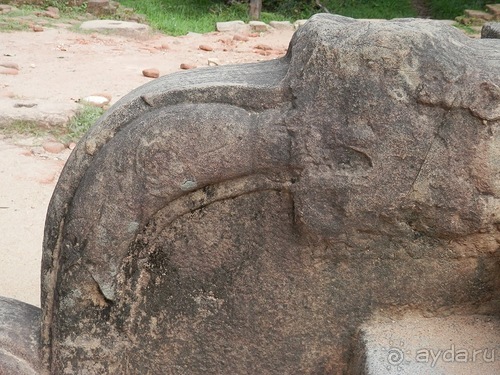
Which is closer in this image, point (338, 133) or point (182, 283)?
point (338, 133)

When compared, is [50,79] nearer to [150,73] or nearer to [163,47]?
[150,73]

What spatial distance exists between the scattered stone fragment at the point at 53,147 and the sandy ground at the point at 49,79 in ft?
0.12

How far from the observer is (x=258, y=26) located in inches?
360

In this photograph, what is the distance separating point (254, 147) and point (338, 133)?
176 mm

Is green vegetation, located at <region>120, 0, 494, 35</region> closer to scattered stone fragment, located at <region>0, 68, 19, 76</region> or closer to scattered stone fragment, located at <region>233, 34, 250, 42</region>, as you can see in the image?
scattered stone fragment, located at <region>233, 34, 250, 42</region>

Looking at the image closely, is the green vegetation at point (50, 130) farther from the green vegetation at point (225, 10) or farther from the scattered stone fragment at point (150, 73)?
the green vegetation at point (225, 10)

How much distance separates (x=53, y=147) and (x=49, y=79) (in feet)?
5.52

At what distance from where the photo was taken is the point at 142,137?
1.64 metres

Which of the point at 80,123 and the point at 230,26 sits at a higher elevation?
the point at 230,26

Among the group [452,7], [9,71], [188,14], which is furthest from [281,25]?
[9,71]

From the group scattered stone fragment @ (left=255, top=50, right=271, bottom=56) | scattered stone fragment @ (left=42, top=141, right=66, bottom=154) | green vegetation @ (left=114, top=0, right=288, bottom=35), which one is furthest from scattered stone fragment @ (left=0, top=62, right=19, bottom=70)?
scattered stone fragment @ (left=255, top=50, right=271, bottom=56)

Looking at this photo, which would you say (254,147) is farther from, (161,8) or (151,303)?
(161,8)

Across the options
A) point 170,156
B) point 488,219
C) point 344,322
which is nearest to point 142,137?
point 170,156

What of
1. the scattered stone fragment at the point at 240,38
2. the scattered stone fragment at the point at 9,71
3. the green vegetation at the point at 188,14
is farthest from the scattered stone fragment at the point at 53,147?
the scattered stone fragment at the point at 240,38
